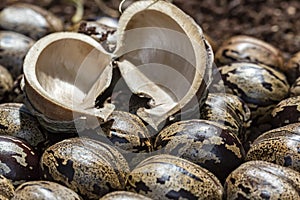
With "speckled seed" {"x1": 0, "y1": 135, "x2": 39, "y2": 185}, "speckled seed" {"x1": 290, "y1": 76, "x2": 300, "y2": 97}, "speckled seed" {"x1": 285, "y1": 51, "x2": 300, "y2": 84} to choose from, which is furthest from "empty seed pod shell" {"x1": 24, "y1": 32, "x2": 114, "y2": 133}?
"speckled seed" {"x1": 285, "y1": 51, "x2": 300, "y2": 84}

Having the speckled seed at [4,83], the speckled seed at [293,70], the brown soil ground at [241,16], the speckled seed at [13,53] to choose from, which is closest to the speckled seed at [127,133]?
the speckled seed at [4,83]

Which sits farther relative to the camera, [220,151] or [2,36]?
[2,36]

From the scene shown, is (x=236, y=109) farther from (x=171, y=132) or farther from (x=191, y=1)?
(x=191, y=1)

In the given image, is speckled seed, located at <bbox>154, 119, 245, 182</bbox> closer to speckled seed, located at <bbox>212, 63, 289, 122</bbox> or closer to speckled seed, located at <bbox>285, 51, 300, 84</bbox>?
speckled seed, located at <bbox>212, 63, 289, 122</bbox>

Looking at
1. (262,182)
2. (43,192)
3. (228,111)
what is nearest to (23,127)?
(43,192)

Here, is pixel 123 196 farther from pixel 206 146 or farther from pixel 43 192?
pixel 206 146

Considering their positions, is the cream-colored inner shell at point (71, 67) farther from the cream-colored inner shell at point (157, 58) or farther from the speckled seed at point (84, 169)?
the speckled seed at point (84, 169)

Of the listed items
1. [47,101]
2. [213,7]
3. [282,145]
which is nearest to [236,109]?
[282,145]
